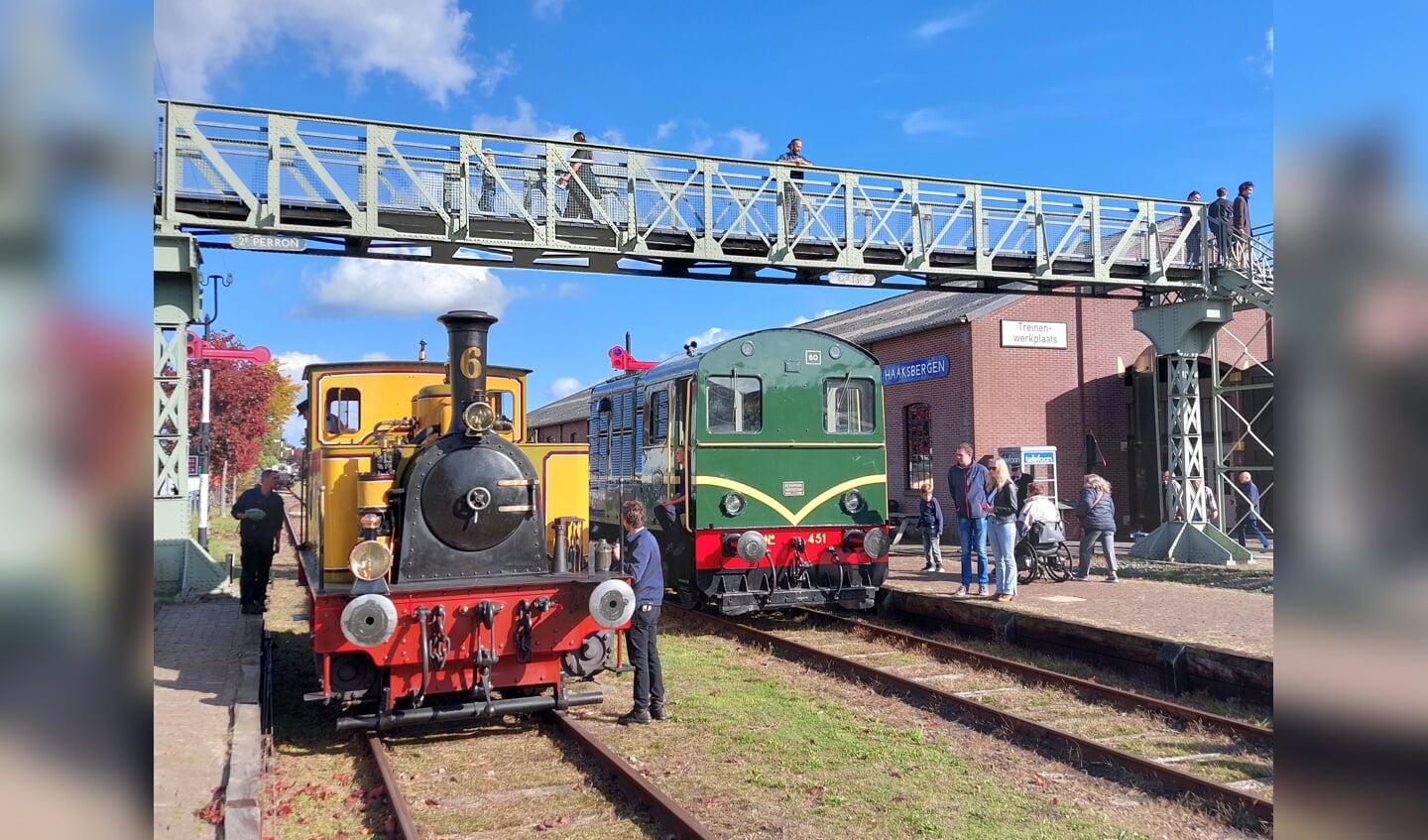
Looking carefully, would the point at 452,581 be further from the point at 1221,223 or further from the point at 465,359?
the point at 1221,223

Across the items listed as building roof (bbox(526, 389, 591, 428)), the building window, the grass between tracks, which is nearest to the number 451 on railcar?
the grass between tracks

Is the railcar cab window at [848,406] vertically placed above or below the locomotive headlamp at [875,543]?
above

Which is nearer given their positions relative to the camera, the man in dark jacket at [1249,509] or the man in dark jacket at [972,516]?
the man in dark jacket at [972,516]

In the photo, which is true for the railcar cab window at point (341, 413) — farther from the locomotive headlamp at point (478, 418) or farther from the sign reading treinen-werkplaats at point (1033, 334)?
the sign reading treinen-werkplaats at point (1033, 334)

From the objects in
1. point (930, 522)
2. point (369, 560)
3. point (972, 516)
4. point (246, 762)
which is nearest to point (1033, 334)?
point (930, 522)

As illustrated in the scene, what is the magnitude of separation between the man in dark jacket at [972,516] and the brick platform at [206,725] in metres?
8.49

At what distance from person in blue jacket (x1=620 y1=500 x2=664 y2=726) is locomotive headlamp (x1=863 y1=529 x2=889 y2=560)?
4498mm

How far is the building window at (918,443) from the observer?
74.8 ft

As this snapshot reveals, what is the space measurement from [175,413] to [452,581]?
7811 millimetres

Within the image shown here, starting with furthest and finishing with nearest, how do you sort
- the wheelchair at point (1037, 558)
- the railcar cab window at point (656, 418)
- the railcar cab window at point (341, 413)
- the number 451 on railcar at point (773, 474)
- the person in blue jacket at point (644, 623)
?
the wheelchair at point (1037, 558)
the railcar cab window at point (656, 418)
the number 451 on railcar at point (773, 474)
the railcar cab window at point (341, 413)
the person in blue jacket at point (644, 623)

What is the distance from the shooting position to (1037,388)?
71.9 feet

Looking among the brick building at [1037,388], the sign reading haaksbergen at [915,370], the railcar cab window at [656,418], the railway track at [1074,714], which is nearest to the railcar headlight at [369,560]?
the railway track at [1074,714]
